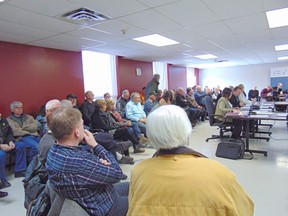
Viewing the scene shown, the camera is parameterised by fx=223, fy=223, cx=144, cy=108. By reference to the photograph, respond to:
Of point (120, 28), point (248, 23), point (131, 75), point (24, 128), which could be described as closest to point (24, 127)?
point (24, 128)

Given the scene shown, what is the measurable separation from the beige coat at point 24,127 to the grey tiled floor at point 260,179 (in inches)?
26.8

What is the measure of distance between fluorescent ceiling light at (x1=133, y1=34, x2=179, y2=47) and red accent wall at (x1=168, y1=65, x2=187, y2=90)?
4.31 meters

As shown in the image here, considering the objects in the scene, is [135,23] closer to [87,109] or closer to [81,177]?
[87,109]

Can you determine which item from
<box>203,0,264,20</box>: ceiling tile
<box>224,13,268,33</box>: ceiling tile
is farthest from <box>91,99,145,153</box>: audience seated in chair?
<box>224,13,268,33</box>: ceiling tile

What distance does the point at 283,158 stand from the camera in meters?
3.62

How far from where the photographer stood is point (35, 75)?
15.3ft

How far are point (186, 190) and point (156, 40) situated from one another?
4.40 metres

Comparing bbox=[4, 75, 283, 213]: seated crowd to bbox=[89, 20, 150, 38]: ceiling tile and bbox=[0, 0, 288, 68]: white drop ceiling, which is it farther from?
bbox=[89, 20, 150, 38]: ceiling tile

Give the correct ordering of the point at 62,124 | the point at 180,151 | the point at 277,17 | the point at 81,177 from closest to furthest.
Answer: the point at 180,151 → the point at 81,177 → the point at 62,124 → the point at 277,17

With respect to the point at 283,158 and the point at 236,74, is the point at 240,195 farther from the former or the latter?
the point at 236,74

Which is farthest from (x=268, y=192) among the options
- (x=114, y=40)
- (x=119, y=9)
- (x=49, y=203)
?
(x=114, y=40)

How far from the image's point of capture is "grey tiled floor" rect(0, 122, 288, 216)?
2320 mm

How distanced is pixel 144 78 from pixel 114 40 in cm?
341

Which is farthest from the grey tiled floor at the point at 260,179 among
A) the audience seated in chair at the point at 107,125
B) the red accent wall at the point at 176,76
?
the red accent wall at the point at 176,76
